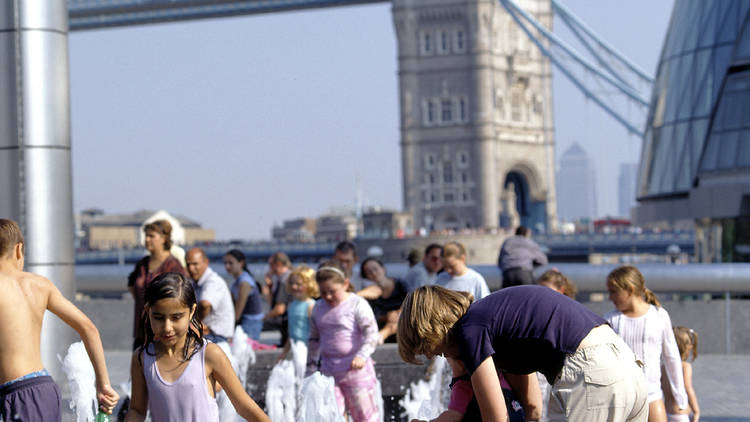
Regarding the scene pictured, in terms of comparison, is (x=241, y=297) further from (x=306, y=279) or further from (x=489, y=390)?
(x=489, y=390)

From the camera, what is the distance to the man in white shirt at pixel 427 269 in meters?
8.12

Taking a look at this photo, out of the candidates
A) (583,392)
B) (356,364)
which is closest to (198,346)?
(583,392)

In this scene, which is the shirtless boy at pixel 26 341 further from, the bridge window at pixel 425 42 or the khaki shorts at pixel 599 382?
the bridge window at pixel 425 42

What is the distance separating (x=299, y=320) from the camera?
7.20 meters

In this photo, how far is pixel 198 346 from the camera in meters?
3.49

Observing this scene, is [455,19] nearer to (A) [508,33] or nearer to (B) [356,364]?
(A) [508,33]

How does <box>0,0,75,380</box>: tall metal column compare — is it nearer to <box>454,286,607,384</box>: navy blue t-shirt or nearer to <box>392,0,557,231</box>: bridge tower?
<box>454,286,607,384</box>: navy blue t-shirt

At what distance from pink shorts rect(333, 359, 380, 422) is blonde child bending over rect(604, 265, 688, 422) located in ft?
4.42

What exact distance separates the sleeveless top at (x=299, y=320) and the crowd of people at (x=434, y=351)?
3.31 ft

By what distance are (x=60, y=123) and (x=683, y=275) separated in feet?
18.2

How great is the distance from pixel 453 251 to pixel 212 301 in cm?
145

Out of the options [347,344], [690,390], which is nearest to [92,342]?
[347,344]

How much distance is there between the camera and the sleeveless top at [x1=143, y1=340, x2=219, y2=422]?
135 inches

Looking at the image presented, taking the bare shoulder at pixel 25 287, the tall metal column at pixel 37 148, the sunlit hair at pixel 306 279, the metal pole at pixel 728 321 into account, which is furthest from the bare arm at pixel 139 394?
the metal pole at pixel 728 321
